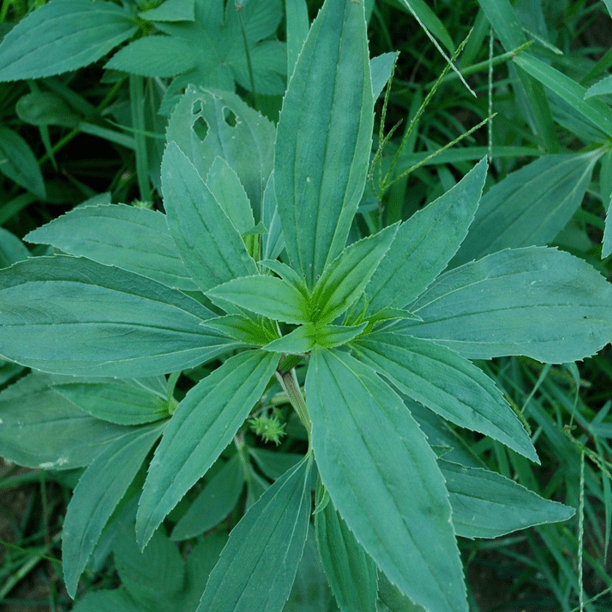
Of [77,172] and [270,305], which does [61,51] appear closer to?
[77,172]

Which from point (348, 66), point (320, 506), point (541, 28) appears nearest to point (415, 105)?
point (541, 28)

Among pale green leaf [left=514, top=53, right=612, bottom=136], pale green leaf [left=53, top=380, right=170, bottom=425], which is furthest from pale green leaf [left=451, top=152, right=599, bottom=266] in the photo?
pale green leaf [left=53, top=380, right=170, bottom=425]

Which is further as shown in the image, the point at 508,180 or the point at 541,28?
the point at 541,28

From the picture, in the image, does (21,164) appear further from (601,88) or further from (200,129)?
(601,88)

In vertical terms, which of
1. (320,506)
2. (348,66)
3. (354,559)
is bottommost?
(354,559)

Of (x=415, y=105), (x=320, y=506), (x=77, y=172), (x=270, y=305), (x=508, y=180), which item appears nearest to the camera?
(x=270, y=305)

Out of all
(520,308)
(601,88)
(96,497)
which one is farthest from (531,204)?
(96,497)
